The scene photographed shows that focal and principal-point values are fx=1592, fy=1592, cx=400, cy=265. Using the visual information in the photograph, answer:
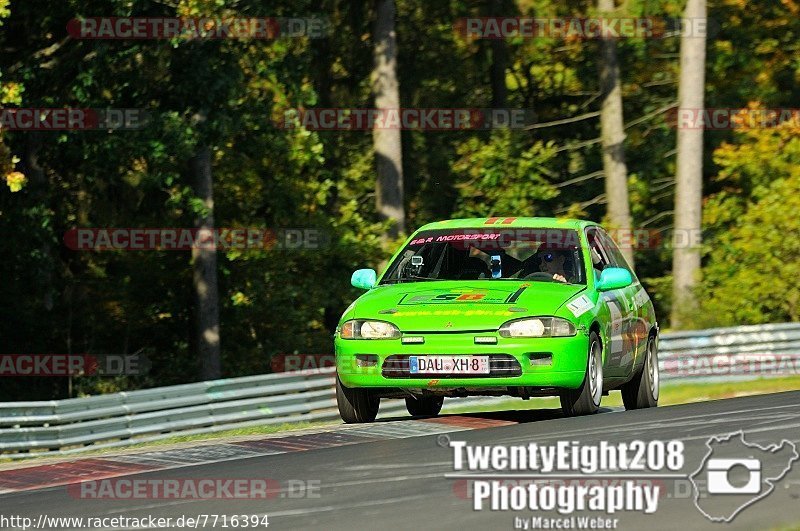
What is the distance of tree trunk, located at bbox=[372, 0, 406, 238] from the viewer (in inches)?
1313

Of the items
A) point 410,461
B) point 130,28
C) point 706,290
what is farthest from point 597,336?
point 706,290

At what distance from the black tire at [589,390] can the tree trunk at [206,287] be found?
760 inches

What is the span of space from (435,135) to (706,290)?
1331cm

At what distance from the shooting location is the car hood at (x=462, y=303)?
12.2m

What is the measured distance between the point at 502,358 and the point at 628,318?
7.42 ft

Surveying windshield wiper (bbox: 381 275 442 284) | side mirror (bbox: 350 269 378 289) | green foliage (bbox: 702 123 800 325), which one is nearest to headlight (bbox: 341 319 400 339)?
side mirror (bbox: 350 269 378 289)

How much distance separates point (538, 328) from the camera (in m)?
12.2

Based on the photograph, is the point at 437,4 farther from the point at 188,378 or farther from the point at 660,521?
the point at 660,521

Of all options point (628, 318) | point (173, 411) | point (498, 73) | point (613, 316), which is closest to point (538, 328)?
point (613, 316)

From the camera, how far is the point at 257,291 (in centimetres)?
3609

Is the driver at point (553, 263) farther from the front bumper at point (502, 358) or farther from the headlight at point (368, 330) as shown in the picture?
the headlight at point (368, 330)

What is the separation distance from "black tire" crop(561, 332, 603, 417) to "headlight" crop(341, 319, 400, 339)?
1.46 m

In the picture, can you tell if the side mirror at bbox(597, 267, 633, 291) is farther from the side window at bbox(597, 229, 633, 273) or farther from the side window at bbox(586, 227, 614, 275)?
the side window at bbox(597, 229, 633, 273)

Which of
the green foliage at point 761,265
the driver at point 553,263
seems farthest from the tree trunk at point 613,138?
the driver at point 553,263
